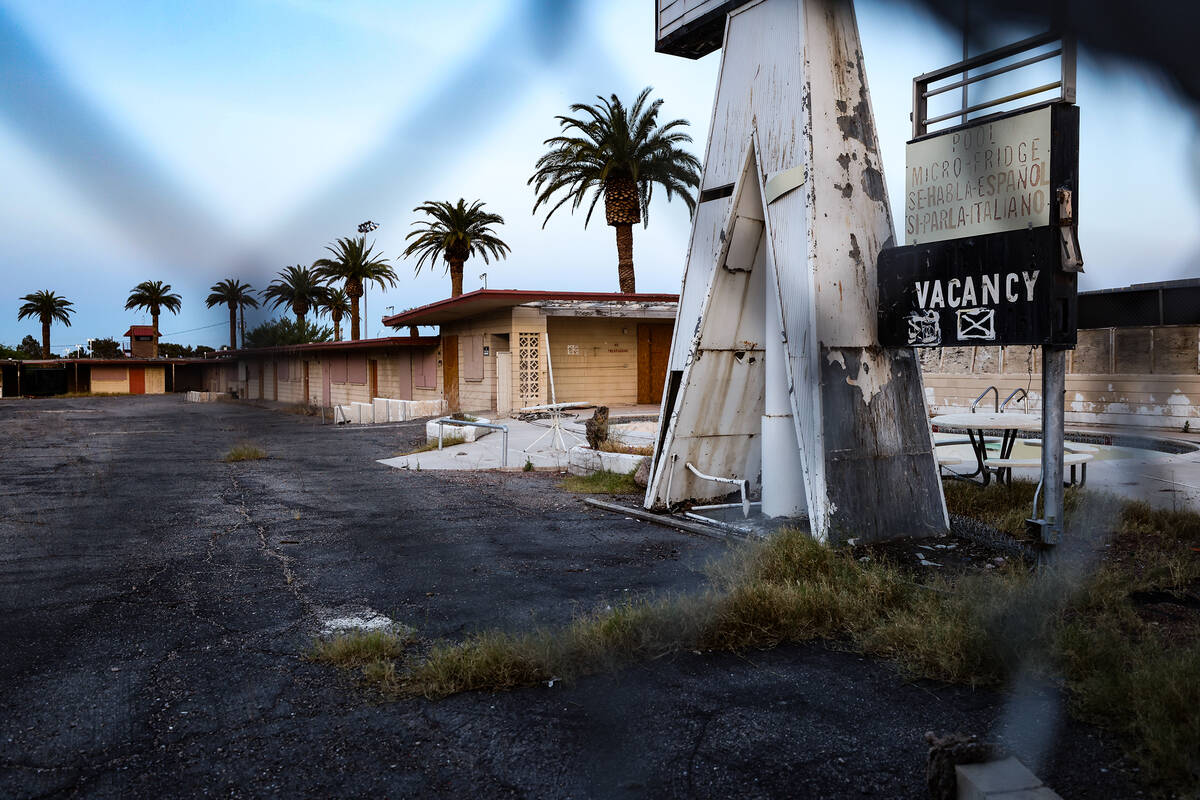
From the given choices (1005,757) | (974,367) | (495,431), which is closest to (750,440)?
(1005,757)

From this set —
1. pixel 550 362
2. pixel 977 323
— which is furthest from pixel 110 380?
pixel 977 323

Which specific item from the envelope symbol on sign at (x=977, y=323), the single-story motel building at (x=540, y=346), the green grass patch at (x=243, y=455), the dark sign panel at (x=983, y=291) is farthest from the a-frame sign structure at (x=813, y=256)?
the single-story motel building at (x=540, y=346)

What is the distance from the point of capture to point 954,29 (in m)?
0.85

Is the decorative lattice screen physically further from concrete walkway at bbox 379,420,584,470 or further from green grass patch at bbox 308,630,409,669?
green grass patch at bbox 308,630,409,669

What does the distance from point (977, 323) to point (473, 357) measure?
71.9 ft

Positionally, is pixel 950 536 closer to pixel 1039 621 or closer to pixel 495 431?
pixel 1039 621

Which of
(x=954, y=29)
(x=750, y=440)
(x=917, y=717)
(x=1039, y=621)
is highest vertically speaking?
(x=954, y=29)

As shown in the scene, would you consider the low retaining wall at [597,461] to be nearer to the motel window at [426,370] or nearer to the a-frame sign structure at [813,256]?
the a-frame sign structure at [813,256]

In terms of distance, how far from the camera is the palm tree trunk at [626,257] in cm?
2559

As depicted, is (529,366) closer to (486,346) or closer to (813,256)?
(486,346)

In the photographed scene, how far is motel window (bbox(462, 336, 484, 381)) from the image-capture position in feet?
83.4

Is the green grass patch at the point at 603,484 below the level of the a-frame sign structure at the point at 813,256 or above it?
below

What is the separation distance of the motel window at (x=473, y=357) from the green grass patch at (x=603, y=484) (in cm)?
1417

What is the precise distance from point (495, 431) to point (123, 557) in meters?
11.3
